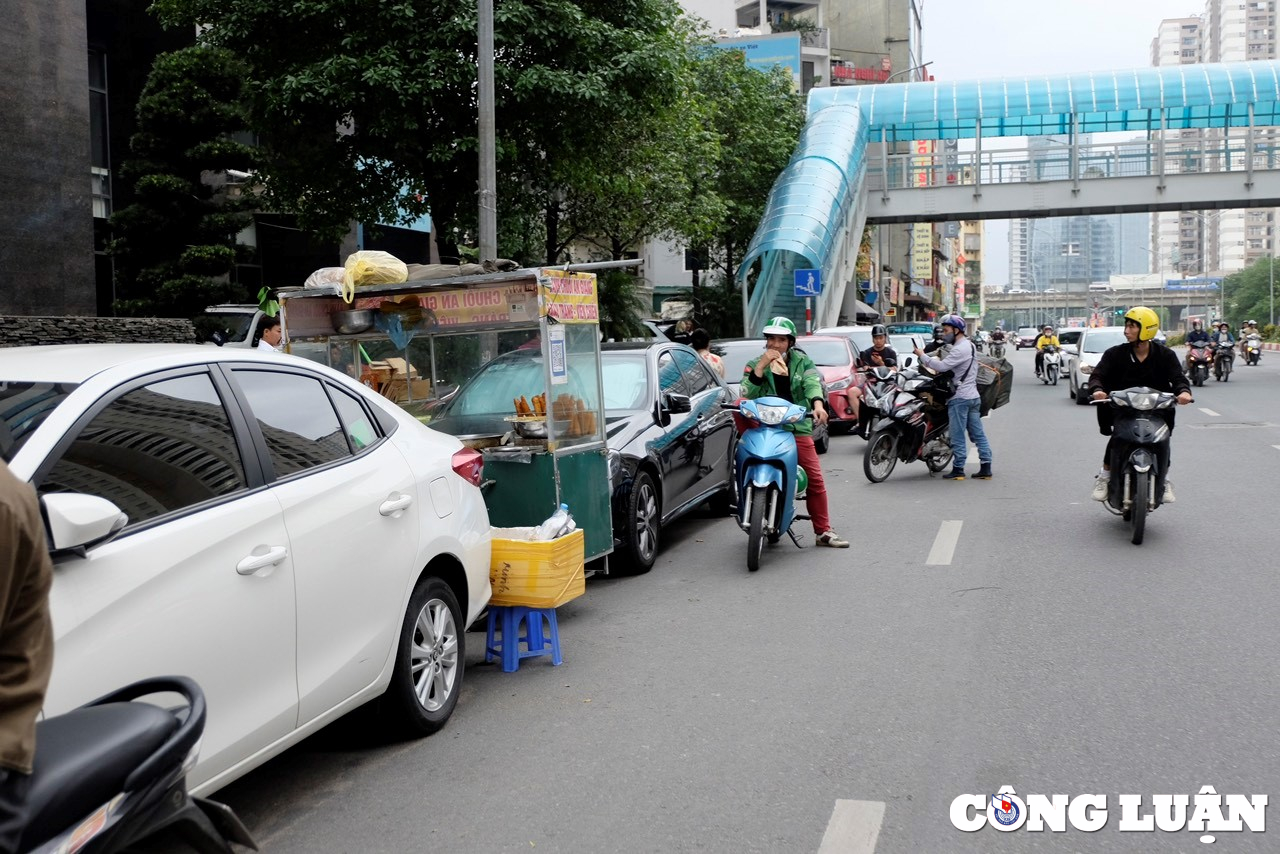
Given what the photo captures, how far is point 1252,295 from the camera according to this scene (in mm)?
112188

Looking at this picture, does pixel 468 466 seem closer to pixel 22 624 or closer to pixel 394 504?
pixel 394 504

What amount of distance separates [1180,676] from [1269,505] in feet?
19.1

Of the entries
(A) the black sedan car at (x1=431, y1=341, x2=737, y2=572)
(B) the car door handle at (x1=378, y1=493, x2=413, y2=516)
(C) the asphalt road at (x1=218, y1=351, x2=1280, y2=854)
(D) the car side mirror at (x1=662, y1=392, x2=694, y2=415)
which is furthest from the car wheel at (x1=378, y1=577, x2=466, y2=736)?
(D) the car side mirror at (x1=662, y1=392, x2=694, y2=415)

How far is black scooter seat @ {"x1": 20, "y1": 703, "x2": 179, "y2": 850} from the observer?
91.2 inches

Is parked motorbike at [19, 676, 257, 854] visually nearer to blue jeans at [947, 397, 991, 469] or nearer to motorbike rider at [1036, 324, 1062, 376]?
blue jeans at [947, 397, 991, 469]

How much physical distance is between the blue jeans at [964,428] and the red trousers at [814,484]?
3.96m

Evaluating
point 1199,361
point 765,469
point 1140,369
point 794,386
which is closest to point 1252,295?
point 1199,361

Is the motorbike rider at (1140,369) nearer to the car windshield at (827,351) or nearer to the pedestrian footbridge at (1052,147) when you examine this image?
the car windshield at (827,351)

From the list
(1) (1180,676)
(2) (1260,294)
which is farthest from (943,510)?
(2) (1260,294)

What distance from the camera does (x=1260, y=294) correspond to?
111 m

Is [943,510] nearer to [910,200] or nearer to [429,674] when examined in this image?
[429,674]

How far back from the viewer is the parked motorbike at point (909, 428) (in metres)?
12.9

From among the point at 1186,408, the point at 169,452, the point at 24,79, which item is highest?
the point at 24,79

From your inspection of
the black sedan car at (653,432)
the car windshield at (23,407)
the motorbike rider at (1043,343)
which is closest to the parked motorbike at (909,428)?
the black sedan car at (653,432)
